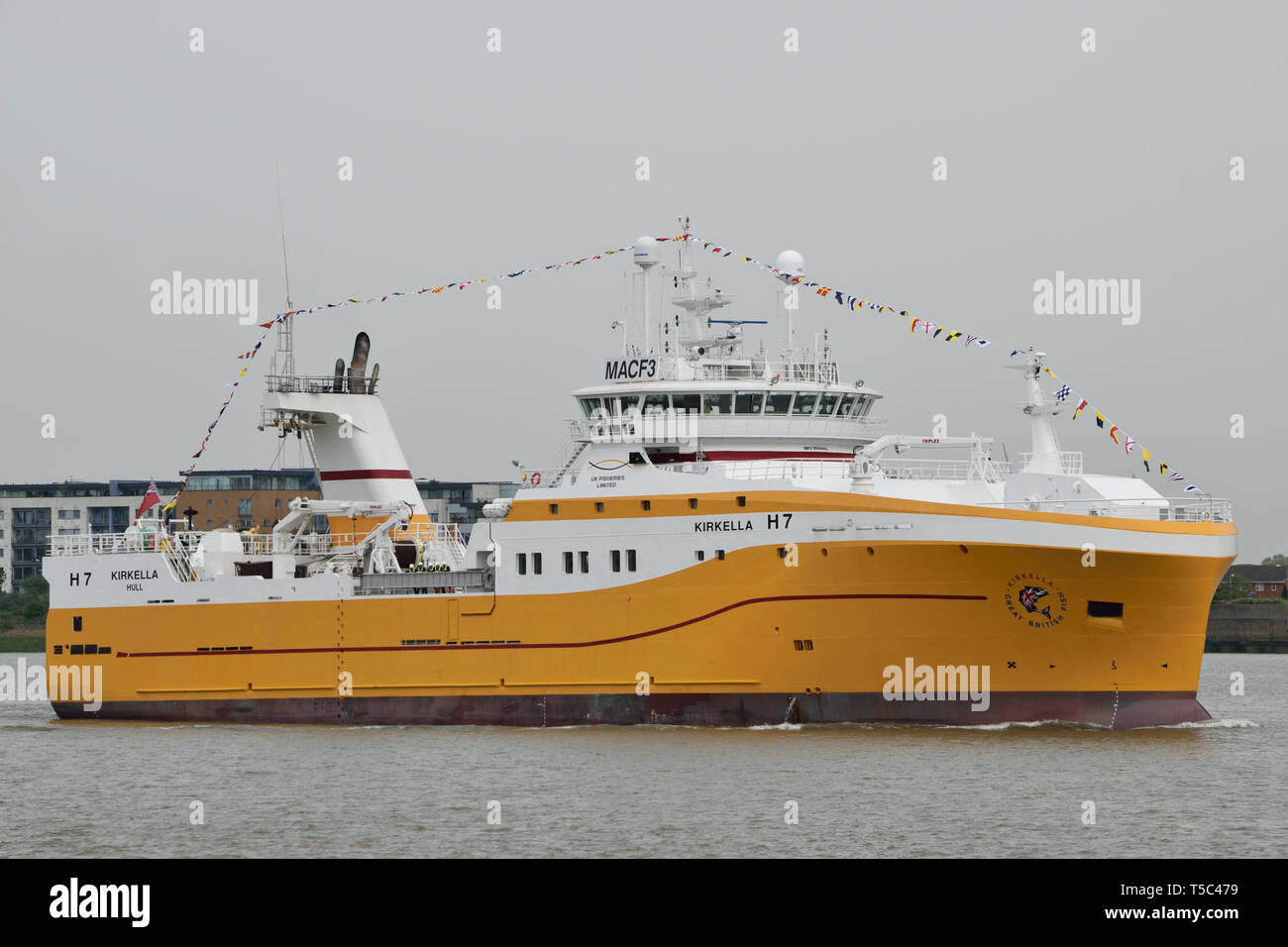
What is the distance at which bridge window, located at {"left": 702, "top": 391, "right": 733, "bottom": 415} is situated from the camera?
1215 inches

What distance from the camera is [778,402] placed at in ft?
102

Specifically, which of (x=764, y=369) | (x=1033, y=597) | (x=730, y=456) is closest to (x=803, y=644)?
(x=1033, y=597)

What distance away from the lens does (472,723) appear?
3119 centimetres

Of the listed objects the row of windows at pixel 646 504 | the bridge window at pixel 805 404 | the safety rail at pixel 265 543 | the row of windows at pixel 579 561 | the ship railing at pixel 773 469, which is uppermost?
the bridge window at pixel 805 404

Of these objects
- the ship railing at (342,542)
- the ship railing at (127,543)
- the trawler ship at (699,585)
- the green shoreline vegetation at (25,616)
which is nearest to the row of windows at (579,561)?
the trawler ship at (699,585)

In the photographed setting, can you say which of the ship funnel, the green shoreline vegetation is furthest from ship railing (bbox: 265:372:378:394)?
the green shoreline vegetation

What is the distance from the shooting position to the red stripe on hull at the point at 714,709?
27297 millimetres

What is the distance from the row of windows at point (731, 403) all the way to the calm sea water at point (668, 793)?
6055 mm

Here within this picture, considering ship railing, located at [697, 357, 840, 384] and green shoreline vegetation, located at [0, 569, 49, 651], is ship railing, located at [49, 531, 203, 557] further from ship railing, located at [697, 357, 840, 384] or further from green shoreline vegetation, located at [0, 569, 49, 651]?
green shoreline vegetation, located at [0, 569, 49, 651]

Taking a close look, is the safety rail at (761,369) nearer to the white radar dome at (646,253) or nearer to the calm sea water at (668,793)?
the white radar dome at (646,253)

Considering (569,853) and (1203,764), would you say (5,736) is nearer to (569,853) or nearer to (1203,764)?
(569,853)

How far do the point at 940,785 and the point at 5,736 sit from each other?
20.4 metres
